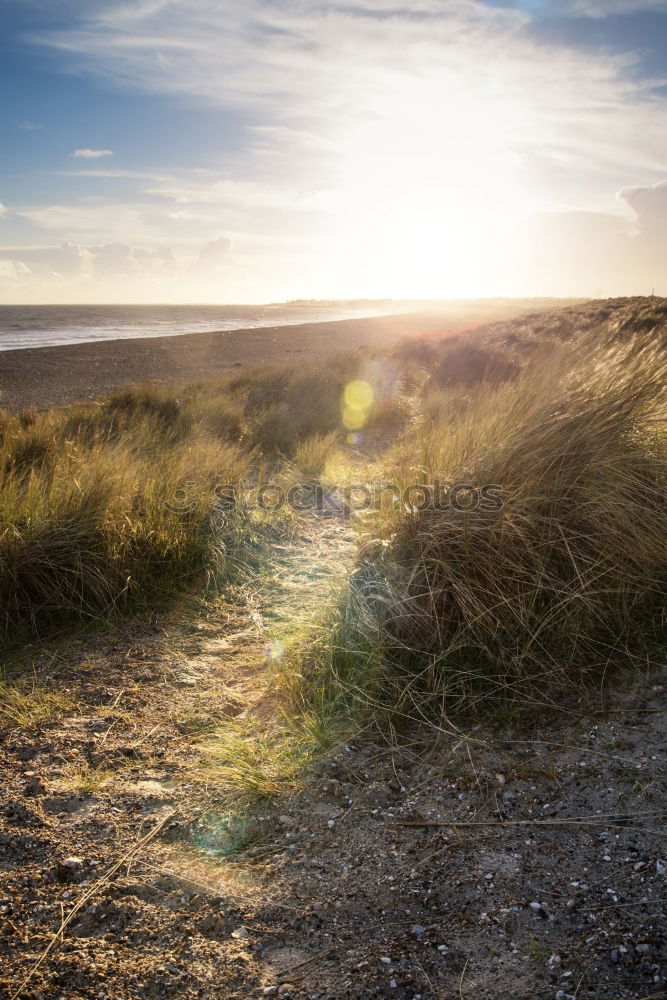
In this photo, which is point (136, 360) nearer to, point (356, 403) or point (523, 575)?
point (356, 403)

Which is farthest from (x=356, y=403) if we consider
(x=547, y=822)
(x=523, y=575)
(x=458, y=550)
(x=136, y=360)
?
(x=136, y=360)

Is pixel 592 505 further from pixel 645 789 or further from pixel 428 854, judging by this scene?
pixel 428 854

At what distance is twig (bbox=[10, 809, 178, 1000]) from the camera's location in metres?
1.61

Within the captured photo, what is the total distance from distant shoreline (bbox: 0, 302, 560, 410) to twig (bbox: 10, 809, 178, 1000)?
1222cm

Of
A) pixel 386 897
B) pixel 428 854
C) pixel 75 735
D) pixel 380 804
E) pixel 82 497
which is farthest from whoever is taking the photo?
pixel 82 497

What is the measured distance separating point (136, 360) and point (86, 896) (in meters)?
22.9

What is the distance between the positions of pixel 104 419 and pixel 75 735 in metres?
6.43

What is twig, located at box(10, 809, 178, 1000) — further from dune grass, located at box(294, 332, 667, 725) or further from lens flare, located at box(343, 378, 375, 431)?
lens flare, located at box(343, 378, 375, 431)

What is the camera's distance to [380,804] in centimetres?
220

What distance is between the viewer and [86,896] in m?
1.84

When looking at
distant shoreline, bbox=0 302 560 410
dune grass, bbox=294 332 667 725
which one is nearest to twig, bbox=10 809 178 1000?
dune grass, bbox=294 332 667 725

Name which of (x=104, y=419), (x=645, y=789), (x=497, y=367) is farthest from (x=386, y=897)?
(x=497, y=367)

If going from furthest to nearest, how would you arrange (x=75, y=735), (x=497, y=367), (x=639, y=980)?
(x=497, y=367) < (x=75, y=735) < (x=639, y=980)

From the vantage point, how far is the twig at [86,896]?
1.61m
